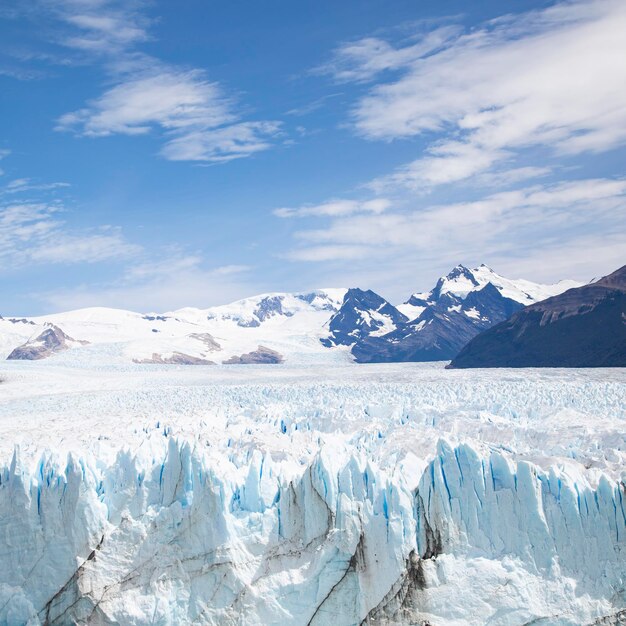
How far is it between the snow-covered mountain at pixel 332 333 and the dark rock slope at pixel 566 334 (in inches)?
1047

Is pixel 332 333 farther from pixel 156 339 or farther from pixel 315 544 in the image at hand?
pixel 315 544

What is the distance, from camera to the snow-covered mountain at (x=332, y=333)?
301 ft

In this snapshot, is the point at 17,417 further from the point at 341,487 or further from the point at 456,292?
the point at 456,292

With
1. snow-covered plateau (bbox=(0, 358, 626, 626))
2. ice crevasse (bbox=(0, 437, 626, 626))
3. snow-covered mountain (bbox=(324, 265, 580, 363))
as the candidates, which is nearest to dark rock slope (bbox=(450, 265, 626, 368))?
snow-covered mountain (bbox=(324, 265, 580, 363))

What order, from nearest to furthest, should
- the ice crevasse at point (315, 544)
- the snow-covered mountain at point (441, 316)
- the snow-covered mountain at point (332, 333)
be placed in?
1. the ice crevasse at point (315, 544)
2. the snow-covered mountain at point (332, 333)
3. the snow-covered mountain at point (441, 316)

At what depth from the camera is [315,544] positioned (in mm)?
16625

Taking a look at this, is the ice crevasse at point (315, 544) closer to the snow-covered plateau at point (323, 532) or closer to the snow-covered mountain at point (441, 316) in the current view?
the snow-covered plateau at point (323, 532)

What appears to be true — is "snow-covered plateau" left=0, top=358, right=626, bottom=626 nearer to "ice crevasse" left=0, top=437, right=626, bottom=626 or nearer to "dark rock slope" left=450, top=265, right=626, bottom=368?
"ice crevasse" left=0, top=437, right=626, bottom=626

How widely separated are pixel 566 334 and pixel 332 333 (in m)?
64.6

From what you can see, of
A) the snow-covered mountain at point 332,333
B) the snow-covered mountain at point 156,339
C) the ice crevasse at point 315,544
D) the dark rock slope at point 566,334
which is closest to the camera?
the ice crevasse at point 315,544

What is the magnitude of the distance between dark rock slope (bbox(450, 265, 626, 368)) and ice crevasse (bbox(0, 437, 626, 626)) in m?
39.5

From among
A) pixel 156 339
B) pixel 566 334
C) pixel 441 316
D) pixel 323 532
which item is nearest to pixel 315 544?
pixel 323 532

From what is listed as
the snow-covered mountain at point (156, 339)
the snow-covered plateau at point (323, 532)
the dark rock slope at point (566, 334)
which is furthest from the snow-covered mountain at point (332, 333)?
the snow-covered plateau at point (323, 532)

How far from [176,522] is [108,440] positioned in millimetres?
5175
